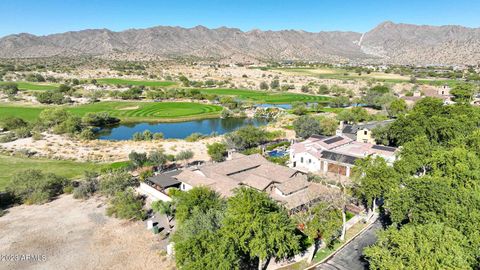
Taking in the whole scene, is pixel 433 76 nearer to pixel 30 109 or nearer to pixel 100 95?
pixel 100 95

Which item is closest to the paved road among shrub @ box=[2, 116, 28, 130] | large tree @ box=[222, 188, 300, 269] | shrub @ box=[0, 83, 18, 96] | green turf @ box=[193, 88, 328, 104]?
large tree @ box=[222, 188, 300, 269]

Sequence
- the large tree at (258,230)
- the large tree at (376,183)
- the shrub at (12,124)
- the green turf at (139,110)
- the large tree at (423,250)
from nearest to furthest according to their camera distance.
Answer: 1. the large tree at (423,250)
2. the large tree at (258,230)
3. the large tree at (376,183)
4. the shrub at (12,124)
5. the green turf at (139,110)

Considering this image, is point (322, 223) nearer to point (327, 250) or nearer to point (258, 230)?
point (327, 250)

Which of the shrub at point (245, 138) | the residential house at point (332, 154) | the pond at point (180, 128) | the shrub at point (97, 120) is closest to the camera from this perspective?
the residential house at point (332, 154)

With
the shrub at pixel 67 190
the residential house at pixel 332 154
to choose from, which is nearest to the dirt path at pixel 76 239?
the shrub at pixel 67 190

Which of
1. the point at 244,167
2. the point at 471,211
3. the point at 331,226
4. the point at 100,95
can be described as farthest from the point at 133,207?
the point at 100,95

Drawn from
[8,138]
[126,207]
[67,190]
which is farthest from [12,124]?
[126,207]

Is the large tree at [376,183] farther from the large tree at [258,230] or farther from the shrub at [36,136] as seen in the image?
the shrub at [36,136]
